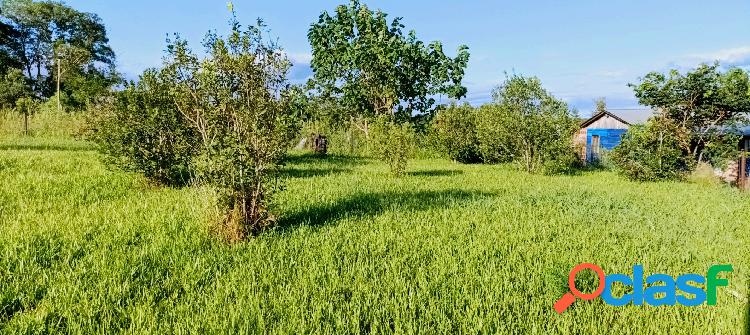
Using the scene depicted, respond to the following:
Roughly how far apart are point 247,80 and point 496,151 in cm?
1688

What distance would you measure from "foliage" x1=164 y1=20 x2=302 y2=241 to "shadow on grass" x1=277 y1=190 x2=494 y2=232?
97cm

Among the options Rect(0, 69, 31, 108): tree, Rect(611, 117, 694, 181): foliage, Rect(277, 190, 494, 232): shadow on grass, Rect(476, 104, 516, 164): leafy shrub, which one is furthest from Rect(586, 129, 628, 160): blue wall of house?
Rect(0, 69, 31, 108): tree

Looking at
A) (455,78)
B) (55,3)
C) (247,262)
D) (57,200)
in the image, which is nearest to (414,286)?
(247,262)

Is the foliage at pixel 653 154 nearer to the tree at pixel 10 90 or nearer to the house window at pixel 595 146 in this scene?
the house window at pixel 595 146

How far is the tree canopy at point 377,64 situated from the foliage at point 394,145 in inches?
117

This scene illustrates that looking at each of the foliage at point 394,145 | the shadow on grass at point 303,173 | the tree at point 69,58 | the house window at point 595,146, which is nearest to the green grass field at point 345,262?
the shadow on grass at point 303,173

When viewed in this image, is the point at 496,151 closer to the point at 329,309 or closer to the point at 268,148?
the point at 268,148

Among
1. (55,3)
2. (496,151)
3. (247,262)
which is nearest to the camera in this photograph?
(247,262)

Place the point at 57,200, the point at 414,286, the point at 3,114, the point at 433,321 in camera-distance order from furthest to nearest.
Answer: the point at 3,114 → the point at 57,200 → the point at 414,286 → the point at 433,321

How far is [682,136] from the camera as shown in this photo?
1702 cm

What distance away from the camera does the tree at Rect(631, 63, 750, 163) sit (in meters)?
16.8

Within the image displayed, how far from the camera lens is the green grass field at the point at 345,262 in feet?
11.7

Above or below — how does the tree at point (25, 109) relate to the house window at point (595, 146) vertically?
above

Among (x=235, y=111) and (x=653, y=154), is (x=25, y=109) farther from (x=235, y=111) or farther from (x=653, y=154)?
(x=653, y=154)
